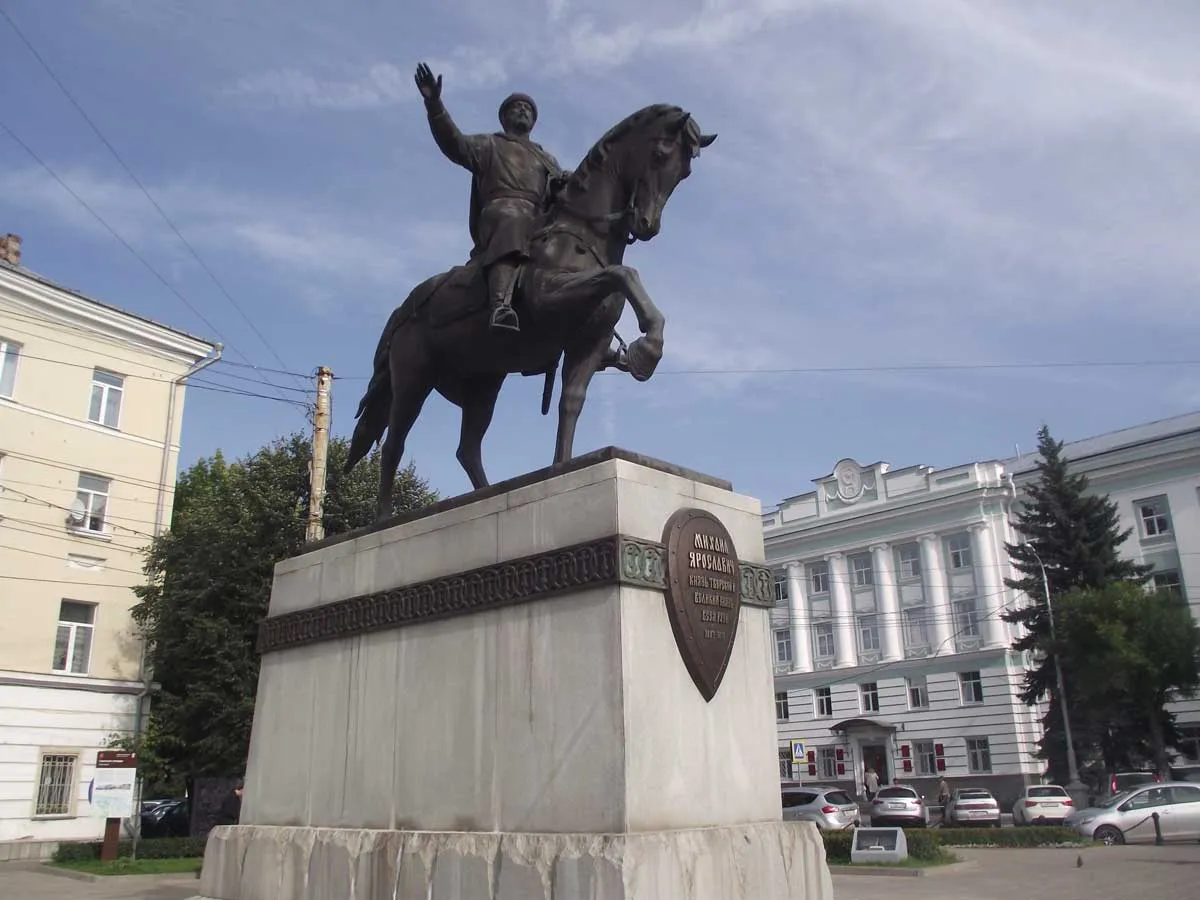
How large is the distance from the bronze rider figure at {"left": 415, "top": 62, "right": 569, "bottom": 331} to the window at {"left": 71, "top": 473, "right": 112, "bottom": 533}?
79.5 ft

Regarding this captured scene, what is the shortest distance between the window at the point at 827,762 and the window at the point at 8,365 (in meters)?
41.4

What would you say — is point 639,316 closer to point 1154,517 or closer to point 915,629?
point 1154,517

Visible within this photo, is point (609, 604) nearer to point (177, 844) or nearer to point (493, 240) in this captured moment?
point (493, 240)

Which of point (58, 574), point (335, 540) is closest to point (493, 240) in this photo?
point (335, 540)

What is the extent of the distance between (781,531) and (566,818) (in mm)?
52859

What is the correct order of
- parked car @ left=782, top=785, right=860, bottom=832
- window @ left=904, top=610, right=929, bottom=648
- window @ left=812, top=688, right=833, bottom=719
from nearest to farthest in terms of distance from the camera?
1. parked car @ left=782, top=785, right=860, bottom=832
2. window @ left=904, top=610, right=929, bottom=648
3. window @ left=812, top=688, right=833, bottom=719

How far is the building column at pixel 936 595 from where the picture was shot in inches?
1976

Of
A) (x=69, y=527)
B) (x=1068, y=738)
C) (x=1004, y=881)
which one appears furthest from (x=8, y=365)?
(x=1068, y=738)

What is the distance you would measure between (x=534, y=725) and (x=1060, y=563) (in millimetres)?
40074

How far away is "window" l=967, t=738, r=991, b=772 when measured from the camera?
155ft

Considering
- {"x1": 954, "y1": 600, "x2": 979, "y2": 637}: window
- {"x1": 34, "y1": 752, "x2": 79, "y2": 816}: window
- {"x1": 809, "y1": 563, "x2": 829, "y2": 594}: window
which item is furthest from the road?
{"x1": 809, "y1": 563, "x2": 829, "y2": 594}: window

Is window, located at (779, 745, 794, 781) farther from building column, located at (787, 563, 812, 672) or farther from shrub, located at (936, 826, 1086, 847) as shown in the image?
shrub, located at (936, 826, 1086, 847)

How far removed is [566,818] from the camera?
18.0 ft

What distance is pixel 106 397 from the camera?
2989 cm
